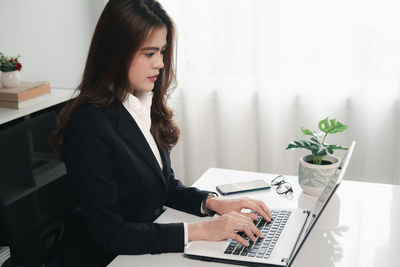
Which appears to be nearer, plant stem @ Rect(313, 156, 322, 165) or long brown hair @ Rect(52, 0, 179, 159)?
long brown hair @ Rect(52, 0, 179, 159)

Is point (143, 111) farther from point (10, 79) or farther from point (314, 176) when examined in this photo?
point (10, 79)

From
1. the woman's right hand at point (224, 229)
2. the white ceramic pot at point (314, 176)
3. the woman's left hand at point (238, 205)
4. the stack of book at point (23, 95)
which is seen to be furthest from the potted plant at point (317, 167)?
the stack of book at point (23, 95)

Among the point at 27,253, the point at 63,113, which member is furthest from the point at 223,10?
the point at 27,253

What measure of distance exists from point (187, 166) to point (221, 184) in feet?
4.42

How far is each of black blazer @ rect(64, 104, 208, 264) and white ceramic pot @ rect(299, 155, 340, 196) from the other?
0.35 metres

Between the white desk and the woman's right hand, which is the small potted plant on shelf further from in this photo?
the woman's right hand

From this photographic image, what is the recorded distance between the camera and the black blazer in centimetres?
125

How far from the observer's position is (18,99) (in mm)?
2307

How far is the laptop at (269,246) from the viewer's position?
113cm

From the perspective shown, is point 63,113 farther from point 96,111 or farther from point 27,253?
point 27,253

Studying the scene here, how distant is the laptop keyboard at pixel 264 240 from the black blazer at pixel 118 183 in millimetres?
147

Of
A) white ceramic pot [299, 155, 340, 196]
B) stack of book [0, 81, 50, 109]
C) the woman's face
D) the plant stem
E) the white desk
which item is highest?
the woman's face

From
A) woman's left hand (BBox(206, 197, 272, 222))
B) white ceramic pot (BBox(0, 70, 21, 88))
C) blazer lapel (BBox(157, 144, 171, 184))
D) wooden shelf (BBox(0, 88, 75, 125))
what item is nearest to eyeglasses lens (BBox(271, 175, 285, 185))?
woman's left hand (BBox(206, 197, 272, 222))

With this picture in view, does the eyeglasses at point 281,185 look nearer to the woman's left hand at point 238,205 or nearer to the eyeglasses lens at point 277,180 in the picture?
the eyeglasses lens at point 277,180
